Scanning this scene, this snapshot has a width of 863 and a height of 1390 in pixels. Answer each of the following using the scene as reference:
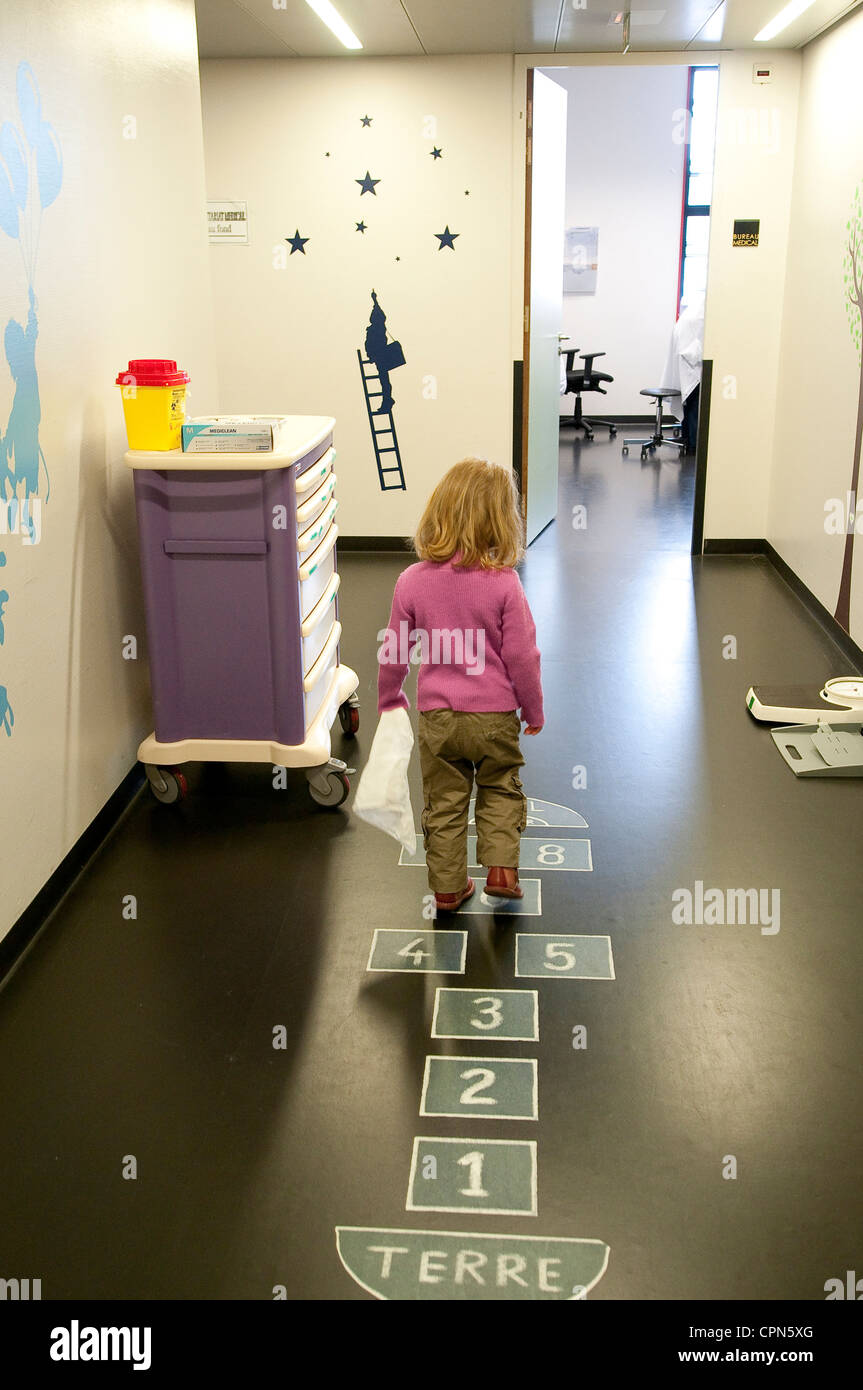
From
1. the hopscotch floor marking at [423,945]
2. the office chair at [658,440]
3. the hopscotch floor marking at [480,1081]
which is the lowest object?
the hopscotch floor marking at [480,1081]

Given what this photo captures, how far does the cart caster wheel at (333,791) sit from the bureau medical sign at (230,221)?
3823mm

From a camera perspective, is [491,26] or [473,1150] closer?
[473,1150]

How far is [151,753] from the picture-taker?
3.46 m

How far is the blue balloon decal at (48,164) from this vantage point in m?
2.85

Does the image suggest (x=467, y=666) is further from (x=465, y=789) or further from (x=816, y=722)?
(x=816, y=722)

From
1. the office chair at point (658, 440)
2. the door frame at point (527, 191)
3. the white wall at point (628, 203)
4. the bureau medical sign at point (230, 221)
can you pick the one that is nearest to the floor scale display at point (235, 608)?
the door frame at point (527, 191)

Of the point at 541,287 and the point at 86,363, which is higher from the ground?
the point at 541,287

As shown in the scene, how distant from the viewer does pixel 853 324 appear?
476 cm

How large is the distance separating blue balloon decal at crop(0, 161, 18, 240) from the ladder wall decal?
148 inches

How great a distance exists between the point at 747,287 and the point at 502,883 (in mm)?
4249

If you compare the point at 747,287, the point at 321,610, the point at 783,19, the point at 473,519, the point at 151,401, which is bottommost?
the point at 321,610

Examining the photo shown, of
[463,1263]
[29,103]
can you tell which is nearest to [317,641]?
[29,103]

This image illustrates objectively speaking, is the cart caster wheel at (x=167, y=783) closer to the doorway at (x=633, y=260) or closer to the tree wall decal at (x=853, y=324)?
the tree wall decal at (x=853, y=324)
